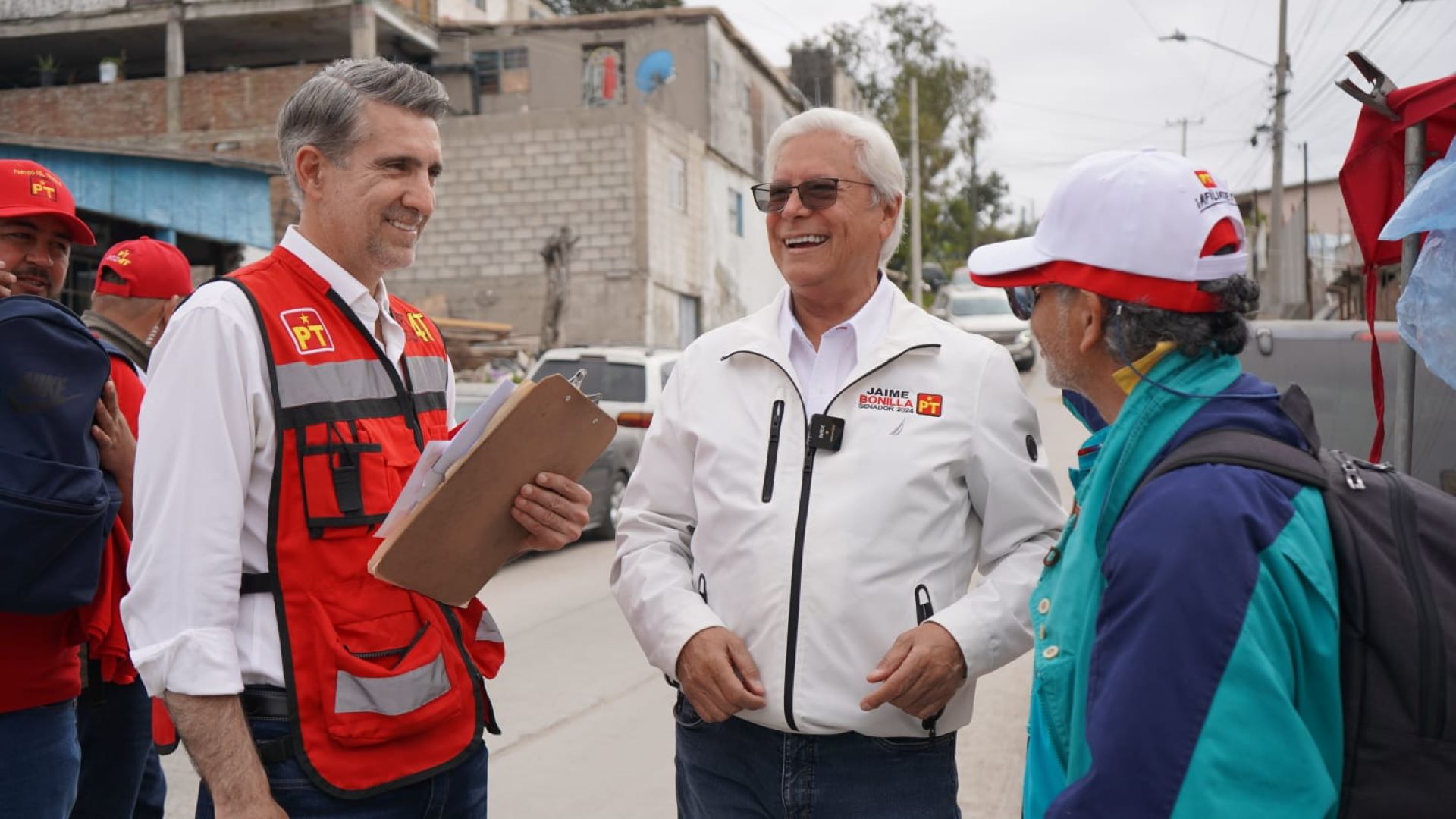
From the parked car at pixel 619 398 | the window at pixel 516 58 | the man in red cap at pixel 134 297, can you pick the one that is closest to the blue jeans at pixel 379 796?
the man in red cap at pixel 134 297

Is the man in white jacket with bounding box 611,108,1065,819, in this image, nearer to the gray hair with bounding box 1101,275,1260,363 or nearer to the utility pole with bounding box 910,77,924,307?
the gray hair with bounding box 1101,275,1260,363

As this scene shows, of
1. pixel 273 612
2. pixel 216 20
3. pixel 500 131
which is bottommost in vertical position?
pixel 273 612

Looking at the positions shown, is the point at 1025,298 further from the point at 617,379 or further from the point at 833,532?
the point at 617,379

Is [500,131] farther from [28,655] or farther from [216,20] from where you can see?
[28,655]

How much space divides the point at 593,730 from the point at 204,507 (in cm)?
432

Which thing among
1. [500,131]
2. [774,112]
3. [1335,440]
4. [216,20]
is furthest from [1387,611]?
[774,112]

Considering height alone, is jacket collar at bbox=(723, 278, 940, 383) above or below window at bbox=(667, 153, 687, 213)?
below

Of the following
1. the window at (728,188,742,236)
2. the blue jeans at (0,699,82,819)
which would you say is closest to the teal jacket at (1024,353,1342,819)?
the blue jeans at (0,699,82,819)

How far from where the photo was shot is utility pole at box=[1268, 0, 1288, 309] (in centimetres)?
2627

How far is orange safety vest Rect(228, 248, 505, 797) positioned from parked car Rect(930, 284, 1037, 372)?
2503cm

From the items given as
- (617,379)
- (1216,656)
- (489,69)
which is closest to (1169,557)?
(1216,656)

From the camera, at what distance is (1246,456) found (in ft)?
5.10

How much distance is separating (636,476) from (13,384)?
127cm

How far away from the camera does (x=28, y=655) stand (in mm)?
2557
